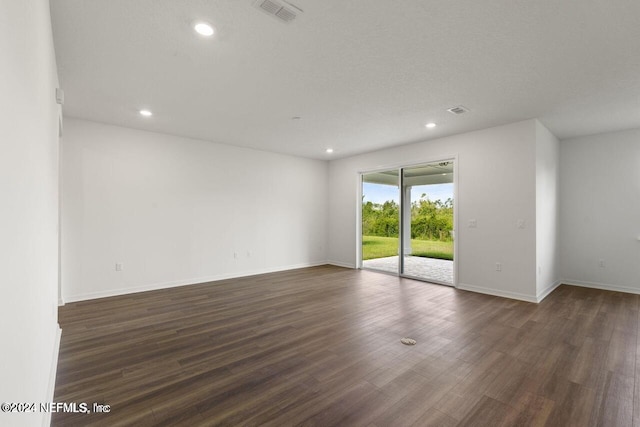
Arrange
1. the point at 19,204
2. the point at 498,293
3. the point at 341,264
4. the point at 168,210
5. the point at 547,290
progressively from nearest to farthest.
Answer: the point at 19,204, the point at 498,293, the point at 547,290, the point at 168,210, the point at 341,264

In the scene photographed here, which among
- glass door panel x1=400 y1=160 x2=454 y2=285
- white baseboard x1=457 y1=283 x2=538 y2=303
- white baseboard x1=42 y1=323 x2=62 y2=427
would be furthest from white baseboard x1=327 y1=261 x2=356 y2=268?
white baseboard x1=42 y1=323 x2=62 y2=427

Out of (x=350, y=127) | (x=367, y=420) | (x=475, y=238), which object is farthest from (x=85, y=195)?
(x=475, y=238)

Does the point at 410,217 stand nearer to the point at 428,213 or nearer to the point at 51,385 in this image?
the point at 428,213

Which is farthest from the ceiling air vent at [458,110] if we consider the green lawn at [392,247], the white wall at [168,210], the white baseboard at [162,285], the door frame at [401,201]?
the white baseboard at [162,285]

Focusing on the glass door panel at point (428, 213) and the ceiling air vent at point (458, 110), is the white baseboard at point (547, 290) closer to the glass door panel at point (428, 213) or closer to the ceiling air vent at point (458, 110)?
the glass door panel at point (428, 213)

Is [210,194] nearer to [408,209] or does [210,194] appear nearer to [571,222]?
[408,209]

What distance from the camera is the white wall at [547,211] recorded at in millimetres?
4469

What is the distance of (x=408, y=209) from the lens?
6320mm

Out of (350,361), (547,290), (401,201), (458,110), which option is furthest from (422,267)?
(350,361)

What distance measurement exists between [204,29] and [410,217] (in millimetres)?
5225

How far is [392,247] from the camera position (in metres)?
6.52

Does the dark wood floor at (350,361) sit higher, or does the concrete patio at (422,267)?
the concrete patio at (422,267)

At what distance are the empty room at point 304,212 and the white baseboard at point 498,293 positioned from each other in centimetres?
3

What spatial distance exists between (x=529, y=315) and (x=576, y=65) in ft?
9.54
